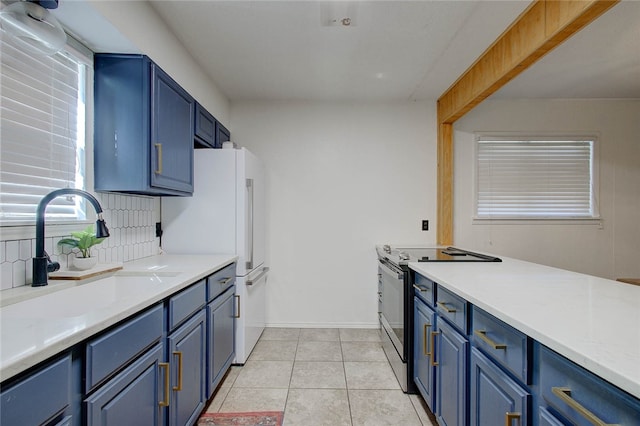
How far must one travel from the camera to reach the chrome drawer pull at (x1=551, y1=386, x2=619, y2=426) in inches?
27.0

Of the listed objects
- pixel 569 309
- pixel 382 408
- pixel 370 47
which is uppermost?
pixel 370 47

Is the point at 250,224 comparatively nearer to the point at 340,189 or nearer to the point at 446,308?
the point at 340,189

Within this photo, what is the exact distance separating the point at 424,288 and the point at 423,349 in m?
0.36

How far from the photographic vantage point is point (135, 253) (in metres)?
2.13

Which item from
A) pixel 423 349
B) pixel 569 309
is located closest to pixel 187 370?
pixel 423 349

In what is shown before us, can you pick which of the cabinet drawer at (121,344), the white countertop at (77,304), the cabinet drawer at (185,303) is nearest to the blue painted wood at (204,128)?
the white countertop at (77,304)

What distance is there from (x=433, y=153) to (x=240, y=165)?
2036 mm

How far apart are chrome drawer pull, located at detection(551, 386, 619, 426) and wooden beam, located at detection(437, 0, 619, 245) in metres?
1.59

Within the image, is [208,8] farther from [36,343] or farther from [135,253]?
[36,343]

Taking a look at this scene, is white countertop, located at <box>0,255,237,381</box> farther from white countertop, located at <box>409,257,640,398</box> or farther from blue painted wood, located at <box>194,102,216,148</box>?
white countertop, located at <box>409,257,640,398</box>

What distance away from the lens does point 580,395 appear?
755mm

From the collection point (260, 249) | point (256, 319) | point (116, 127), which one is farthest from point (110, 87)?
point (256, 319)

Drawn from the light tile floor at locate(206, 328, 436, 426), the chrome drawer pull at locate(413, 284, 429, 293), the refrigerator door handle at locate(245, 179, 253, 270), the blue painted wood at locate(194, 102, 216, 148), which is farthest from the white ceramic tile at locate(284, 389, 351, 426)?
the blue painted wood at locate(194, 102, 216, 148)

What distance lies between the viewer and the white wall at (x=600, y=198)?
10.5 feet
